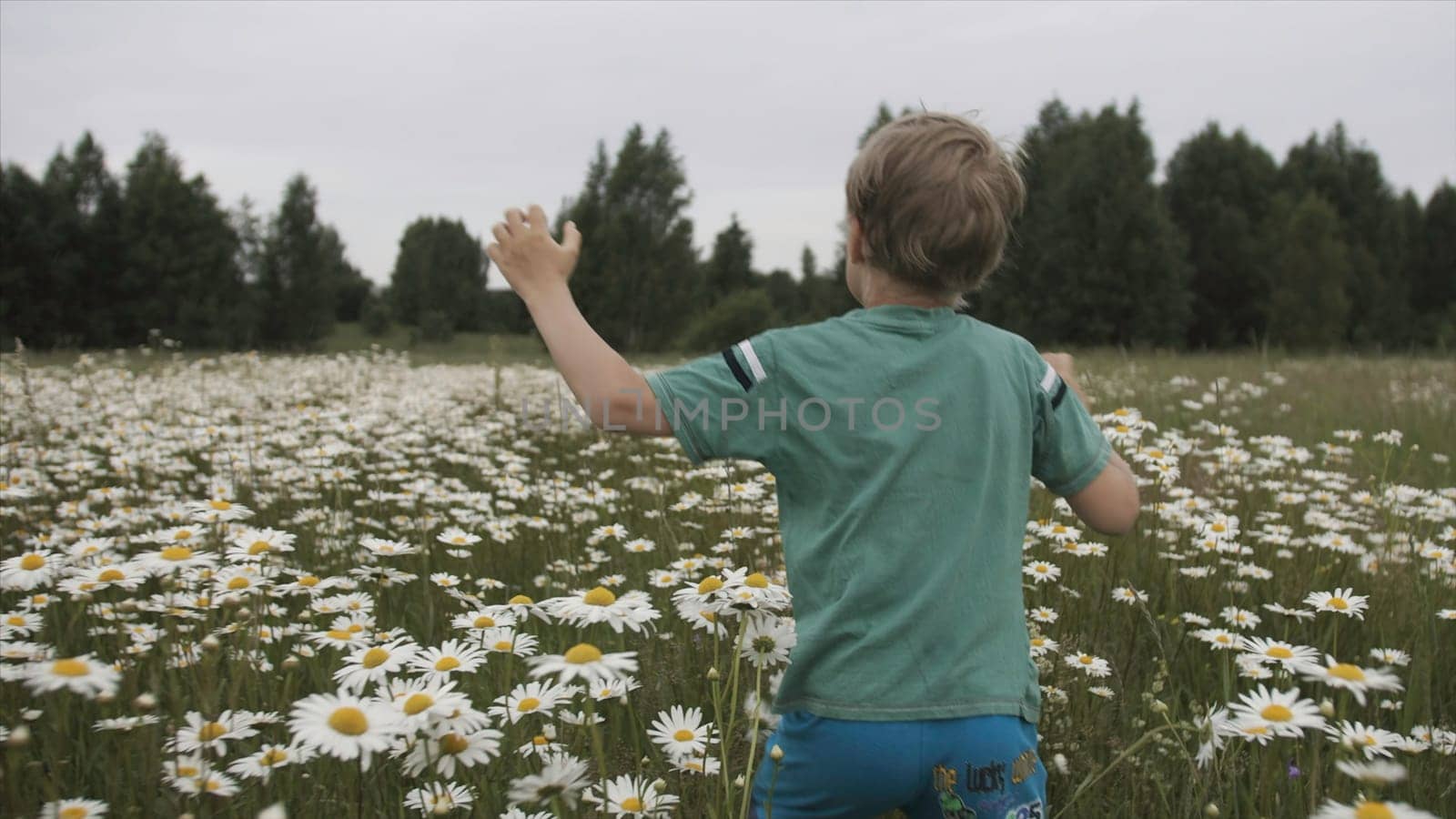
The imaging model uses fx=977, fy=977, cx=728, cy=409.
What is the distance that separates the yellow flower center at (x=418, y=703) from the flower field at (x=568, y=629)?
0.01 metres

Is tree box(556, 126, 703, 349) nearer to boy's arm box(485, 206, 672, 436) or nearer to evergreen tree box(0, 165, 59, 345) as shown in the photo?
evergreen tree box(0, 165, 59, 345)

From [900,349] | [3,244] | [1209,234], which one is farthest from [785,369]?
[1209,234]

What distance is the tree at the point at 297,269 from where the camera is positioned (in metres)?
45.1

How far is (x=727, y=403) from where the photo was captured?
152 cm

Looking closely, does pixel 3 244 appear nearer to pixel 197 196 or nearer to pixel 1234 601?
pixel 197 196

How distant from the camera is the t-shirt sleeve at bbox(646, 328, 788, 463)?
150cm

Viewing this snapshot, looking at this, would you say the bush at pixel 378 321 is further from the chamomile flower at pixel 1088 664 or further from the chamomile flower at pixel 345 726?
the chamomile flower at pixel 345 726

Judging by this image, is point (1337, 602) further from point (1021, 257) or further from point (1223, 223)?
point (1223, 223)

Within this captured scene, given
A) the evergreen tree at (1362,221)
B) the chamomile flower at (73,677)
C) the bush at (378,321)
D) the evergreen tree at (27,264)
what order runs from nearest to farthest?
the chamomile flower at (73,677), the evergreen tree at (27,264), the evergreen tree at (1362,221), the bush at (378,321)

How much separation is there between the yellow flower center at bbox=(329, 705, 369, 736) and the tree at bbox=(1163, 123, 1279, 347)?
46.5 metres

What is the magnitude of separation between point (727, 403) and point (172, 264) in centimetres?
4375

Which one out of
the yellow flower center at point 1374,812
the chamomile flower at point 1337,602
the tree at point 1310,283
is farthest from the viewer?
the tree at point 1310,283

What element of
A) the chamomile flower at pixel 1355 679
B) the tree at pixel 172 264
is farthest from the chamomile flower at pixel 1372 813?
the tree at pixel 172 264

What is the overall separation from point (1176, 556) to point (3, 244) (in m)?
42.1
